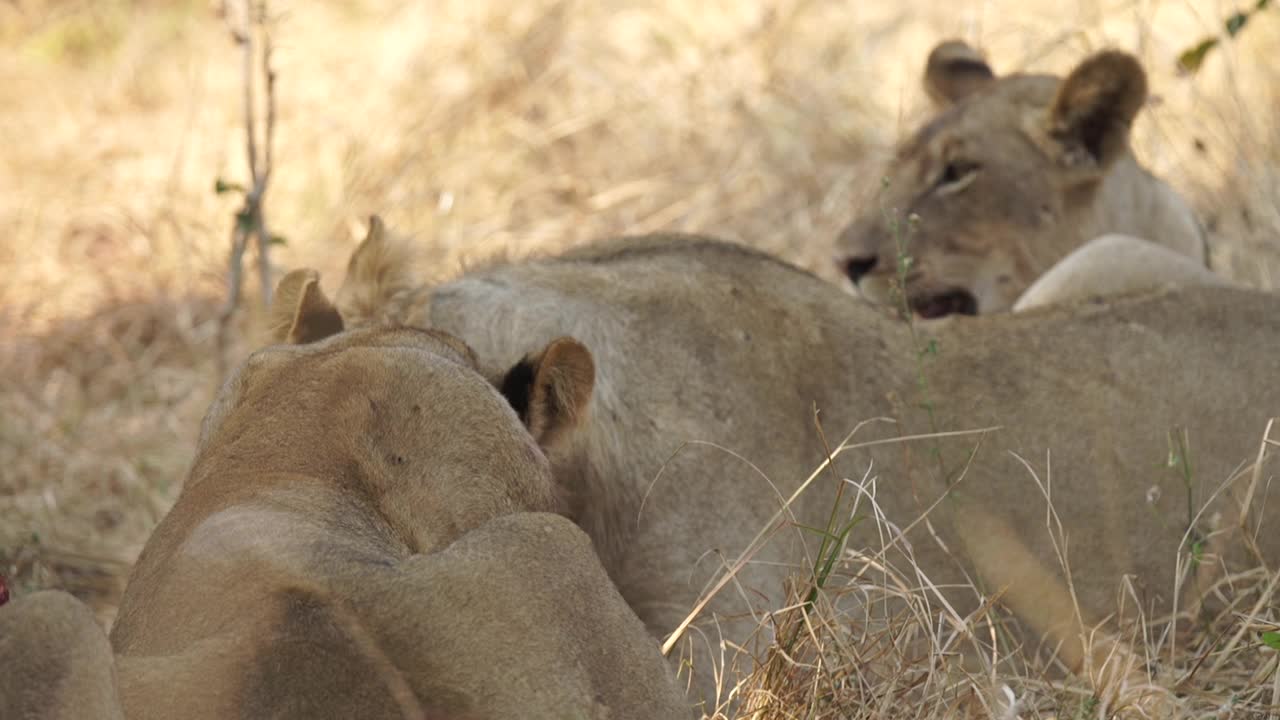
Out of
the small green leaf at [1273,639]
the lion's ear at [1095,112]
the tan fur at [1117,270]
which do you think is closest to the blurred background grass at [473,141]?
the lion's ear at [1095,112]

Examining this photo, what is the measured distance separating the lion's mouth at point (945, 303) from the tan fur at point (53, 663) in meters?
3.46

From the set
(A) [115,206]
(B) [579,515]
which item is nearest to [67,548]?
(B) [579,515]

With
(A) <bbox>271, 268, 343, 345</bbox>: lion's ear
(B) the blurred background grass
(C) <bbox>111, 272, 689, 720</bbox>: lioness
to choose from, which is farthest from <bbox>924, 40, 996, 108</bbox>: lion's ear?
(C) <bbox>111, 272, 689, 720</bbox>: lioness

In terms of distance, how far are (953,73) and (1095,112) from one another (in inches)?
33.0

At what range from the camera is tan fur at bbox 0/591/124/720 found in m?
1.81

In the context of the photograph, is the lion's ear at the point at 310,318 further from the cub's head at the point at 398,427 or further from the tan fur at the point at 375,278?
the cub's head at the point at 398,427

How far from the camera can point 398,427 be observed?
7.70 feet

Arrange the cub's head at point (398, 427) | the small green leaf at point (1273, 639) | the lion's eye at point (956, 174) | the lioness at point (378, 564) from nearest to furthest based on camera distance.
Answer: the lioness at point (378, 564), the cub's head at point (398, 427), the small green leaf at point (1273, 639), the lion's eye at point (956, 174)

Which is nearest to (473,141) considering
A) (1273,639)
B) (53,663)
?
(1273,639)

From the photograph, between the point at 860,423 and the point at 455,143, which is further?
the point at 455,143

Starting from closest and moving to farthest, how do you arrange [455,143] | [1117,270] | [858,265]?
[1117,270] → [858,265] → [455,143]

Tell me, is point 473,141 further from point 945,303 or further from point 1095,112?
point 1095,112

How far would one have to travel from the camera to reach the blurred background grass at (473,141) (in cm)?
632

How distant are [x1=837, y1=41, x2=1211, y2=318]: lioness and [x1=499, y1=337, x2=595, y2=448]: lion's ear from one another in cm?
235
